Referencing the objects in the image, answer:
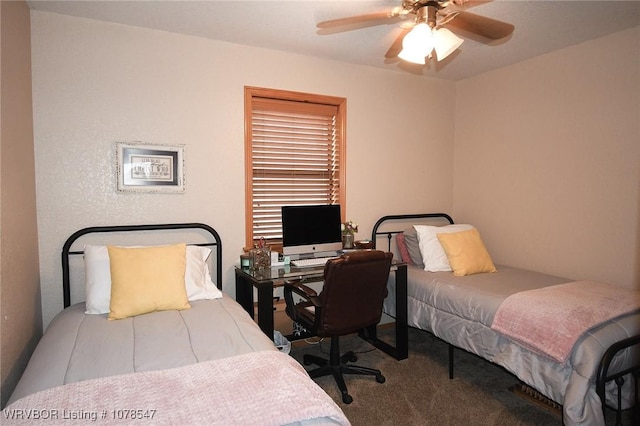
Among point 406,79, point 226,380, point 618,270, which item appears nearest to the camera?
point 226,380

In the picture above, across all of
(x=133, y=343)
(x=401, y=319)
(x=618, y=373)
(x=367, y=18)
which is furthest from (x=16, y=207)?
(x=618, y=373)

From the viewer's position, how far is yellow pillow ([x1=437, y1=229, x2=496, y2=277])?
3191 millimetres

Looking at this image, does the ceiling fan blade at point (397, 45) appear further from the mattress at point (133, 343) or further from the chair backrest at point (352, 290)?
the mattress at point (133, 343)

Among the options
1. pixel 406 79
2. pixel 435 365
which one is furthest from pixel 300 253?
pixel 406 79

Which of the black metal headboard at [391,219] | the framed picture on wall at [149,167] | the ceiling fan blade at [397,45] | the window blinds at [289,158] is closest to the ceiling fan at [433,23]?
the ceiling fan blade at [397,45]

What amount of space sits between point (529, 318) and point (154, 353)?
212 cm

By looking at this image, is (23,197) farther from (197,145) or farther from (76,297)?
(197,145)

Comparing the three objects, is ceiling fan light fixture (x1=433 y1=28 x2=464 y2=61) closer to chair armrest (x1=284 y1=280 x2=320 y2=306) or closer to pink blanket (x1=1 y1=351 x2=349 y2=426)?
chair armrest (x1=284 y1=280 x2=320 y2=306)

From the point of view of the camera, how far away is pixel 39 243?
2.52 meters

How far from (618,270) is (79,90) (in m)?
4.20

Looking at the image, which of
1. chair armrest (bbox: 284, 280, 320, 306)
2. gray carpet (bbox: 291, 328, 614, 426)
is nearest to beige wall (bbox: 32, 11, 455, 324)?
chair armrest (bbox: 284, 280, 320, 306)

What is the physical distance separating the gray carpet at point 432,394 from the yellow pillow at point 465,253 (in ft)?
2.41

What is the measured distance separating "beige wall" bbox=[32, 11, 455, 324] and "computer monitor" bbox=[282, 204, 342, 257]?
0.41 m

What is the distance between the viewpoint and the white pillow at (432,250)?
3.32m
